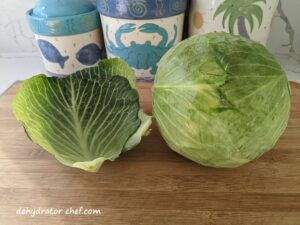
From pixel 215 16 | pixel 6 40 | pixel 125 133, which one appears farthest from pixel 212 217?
pixel 6 40

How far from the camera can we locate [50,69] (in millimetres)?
930

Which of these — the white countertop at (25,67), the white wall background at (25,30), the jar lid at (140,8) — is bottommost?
the white countertop at (25,67)

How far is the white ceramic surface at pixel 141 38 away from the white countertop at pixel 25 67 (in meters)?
0.41

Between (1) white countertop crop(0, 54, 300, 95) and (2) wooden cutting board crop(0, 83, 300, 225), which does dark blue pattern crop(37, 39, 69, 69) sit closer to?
(1) white countertop crop(0, 54, 300, 95)

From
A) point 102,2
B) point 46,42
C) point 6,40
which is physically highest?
point 102,2

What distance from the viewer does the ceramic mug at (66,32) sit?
84 cm

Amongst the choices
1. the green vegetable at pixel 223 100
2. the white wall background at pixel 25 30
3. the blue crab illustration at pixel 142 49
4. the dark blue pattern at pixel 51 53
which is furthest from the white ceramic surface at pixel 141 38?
the white wall background at pixel 25 30

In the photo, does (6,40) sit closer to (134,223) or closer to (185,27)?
(185,27)

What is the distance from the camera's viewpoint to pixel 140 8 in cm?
78

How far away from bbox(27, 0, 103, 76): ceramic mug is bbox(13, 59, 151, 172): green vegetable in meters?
0.21

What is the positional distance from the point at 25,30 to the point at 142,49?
1.85 feet

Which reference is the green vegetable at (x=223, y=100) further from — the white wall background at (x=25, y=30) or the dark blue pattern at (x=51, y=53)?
the white wall background at (x=25, y=30)

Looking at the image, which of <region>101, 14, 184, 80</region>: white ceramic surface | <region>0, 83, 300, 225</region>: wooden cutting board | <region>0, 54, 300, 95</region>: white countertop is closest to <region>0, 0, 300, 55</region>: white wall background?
<region>0, 54, 300, 95</region>: white countertop

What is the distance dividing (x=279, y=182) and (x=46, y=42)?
0.69 m
